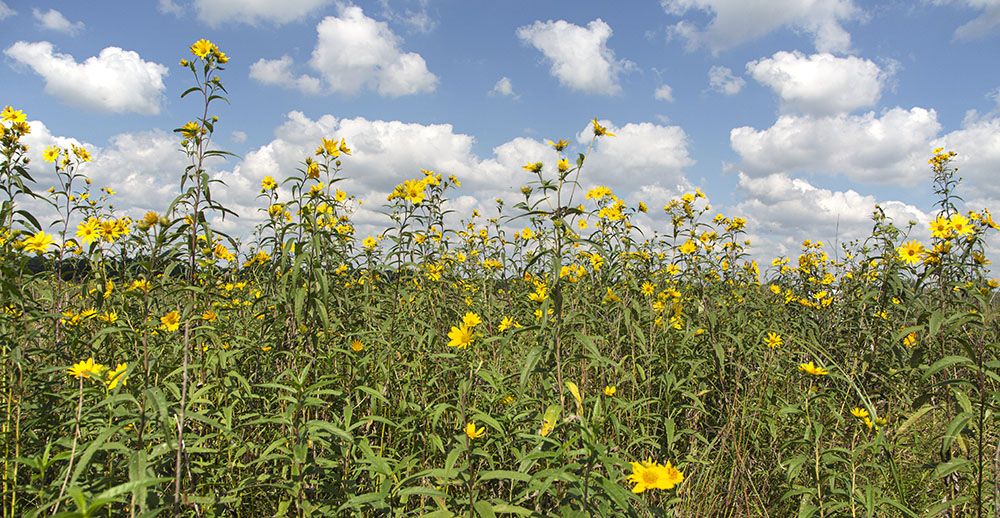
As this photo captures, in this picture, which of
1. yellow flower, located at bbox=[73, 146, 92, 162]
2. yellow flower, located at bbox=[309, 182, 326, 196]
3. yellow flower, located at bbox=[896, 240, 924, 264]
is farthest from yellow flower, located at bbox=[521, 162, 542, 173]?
yellow flower, located at bbox=[73, 146, 92, 162]

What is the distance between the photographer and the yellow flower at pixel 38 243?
237cm

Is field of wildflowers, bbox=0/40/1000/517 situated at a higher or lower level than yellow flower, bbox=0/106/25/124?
lower

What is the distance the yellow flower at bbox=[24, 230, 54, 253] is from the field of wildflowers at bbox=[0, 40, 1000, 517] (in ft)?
0.04

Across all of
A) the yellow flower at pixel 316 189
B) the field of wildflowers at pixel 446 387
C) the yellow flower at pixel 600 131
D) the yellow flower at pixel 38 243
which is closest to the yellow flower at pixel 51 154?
the field of wildflowers at pixel 446 387

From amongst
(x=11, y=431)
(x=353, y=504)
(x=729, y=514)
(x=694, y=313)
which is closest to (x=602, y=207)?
(x=694, y=313)

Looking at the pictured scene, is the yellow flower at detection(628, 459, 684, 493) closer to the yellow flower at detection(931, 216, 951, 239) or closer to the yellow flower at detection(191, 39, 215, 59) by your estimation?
the yellow flower at detection(931, 216, 951, 239)

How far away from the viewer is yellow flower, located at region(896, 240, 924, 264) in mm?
2666

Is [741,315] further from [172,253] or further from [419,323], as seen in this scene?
[172,253]

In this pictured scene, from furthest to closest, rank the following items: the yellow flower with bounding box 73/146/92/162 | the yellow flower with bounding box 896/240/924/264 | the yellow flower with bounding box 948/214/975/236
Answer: the yellow flower with bounding box 73/146/92/162
the yellow flower with bounding box 896/240/924/264
the yellow flower with bounding box 948/214/975/236

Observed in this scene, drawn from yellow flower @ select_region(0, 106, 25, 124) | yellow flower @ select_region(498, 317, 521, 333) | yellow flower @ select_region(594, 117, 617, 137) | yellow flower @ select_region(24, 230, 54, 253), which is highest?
yellow flower @ select_region(0, 106, 25, 124)

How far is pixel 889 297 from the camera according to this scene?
9.74ft

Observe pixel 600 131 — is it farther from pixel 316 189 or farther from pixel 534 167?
pixel 316 189

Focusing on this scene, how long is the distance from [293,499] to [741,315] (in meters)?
2.81

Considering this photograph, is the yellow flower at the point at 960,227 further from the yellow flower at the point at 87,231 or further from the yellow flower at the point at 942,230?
the yellow flower at the point at 87,231
